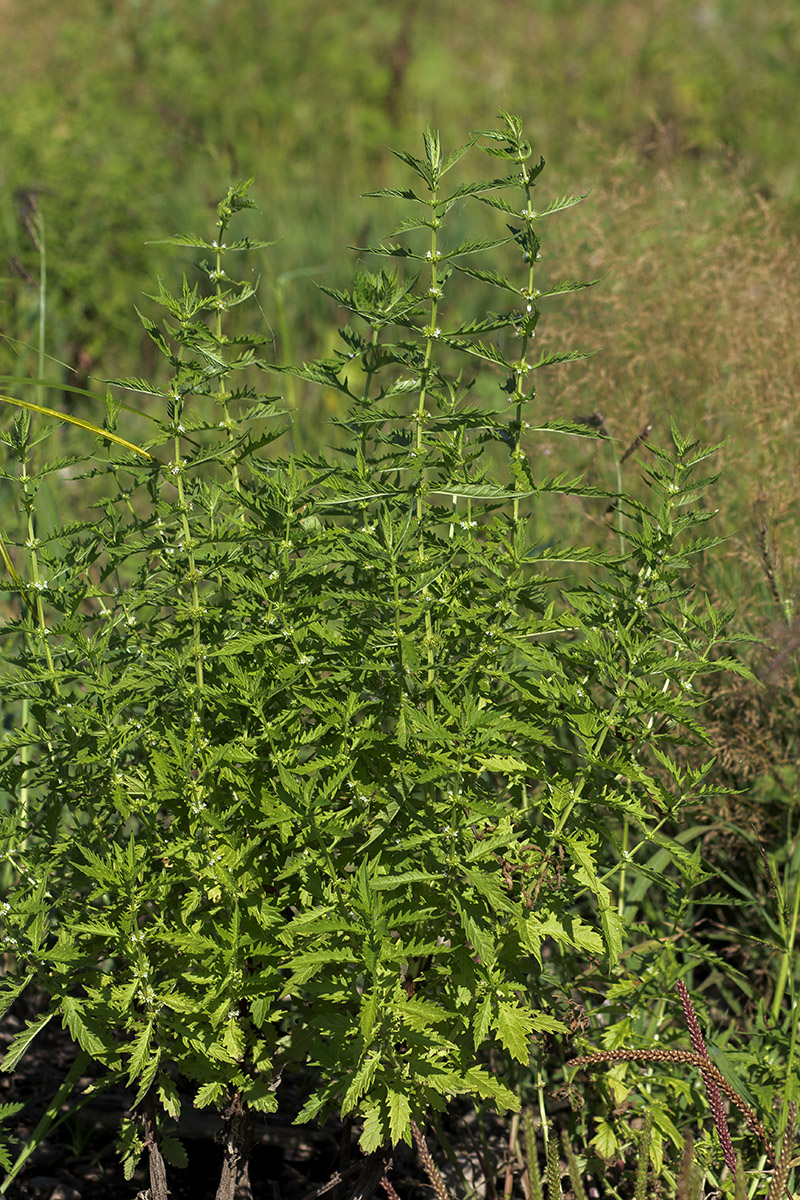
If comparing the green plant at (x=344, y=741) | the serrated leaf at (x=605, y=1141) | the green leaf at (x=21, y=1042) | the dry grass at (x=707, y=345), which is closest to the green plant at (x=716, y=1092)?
the green plant at (x=344, y=741)

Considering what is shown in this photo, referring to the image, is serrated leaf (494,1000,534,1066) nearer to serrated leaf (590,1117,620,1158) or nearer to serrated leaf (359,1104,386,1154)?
serrated leaf (359,1104,386,1154)

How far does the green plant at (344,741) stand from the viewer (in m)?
1.55

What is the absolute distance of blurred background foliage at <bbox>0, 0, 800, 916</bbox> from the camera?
2.99 m

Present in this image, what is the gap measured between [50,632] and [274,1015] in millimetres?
605

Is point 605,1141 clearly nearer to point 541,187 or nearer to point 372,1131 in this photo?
point 372,1131

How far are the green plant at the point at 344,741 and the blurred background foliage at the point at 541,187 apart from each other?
0.29 m

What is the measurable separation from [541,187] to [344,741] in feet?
9.52

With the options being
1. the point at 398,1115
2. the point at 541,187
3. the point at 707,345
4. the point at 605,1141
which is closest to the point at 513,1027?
the point at 398,1115

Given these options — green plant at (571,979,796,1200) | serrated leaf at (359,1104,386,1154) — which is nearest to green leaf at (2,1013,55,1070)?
serrated leaf at (359,1104,386,1154)

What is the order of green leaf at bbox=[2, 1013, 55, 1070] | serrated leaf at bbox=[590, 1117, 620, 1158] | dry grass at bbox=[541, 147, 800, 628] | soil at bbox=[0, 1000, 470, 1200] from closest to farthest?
1. green leaf at bbox=[2, 1013, 55, 1070]
2. serrated leaf at bbox=[590, 1117, 620, 1158]
3. soil at bbox=[0, 1000, 470, 1200]
4. dry grass at bbox=[541, 147, 800, 628]

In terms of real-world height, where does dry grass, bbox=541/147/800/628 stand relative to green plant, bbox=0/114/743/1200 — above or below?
above

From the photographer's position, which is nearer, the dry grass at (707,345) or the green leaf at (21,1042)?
the green leaf at (21,1042)

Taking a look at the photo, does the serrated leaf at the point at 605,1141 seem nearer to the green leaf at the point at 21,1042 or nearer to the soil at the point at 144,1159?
the soil at the point at 144,1159

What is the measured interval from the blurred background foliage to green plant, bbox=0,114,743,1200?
11.4 inches
